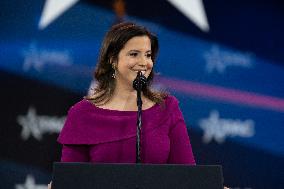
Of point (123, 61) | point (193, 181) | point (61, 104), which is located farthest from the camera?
point (61, 104)

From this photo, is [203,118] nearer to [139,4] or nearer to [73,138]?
[139,4]

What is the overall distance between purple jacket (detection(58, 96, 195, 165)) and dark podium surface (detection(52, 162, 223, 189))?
52 centimetres

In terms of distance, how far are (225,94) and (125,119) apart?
62.9 inches

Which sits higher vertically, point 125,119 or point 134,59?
point 134,59

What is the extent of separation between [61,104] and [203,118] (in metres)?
0.95

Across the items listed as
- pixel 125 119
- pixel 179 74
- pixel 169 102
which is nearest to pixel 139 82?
pixel 125 119

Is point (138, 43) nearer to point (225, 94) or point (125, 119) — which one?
point (125, 119)

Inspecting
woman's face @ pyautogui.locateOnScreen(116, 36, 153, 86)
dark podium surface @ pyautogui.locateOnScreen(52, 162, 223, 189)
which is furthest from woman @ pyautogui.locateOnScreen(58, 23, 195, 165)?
dark podium surface @ pyautogui.locateOnScreen(52, 162, 223, 189)

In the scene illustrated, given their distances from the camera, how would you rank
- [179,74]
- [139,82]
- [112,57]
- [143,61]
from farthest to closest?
[179,74] < [112,57] < [143,61] < [139,82]

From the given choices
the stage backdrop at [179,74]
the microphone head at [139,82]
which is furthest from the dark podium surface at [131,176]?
the stage backdrop at [179,74]

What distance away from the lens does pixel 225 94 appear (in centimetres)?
357

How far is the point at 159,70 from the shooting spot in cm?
351

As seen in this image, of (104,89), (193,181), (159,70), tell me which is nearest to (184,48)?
(159,70)

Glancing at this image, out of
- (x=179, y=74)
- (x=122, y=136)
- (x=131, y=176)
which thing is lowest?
(x=131, y=176)
